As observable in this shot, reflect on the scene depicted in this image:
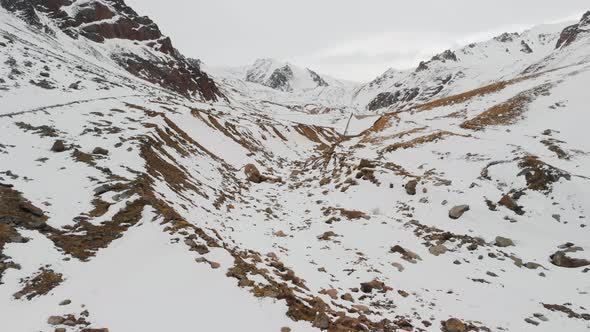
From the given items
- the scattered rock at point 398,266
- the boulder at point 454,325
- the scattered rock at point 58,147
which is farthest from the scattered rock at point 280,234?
the scattered rock at point 58,147

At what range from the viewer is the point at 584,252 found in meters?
15.7

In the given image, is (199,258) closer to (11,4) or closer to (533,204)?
(533,204)

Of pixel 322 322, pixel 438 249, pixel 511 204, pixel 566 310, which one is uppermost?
pixel 511 204

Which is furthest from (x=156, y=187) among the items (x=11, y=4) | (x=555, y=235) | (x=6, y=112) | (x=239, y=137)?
(x=11, y=4)

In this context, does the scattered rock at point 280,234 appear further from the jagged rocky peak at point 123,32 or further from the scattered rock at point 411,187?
the jagged rocky peak at point 123,32

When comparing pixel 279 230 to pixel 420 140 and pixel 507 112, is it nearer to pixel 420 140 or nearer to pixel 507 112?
pixel 420 140

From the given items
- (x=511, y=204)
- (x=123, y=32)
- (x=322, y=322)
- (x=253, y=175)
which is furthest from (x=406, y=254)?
(x=123, y=32)

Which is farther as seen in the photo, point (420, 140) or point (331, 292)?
point (420, 140)

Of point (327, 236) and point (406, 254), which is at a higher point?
point (406, 254)

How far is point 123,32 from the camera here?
146 metres

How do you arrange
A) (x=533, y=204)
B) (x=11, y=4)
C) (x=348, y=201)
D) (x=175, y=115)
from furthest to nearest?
(x=11, y=4)
(x=175, y=115)
(x=348, y=201)
(x=533, y=204)

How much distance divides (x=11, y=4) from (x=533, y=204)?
144 metres

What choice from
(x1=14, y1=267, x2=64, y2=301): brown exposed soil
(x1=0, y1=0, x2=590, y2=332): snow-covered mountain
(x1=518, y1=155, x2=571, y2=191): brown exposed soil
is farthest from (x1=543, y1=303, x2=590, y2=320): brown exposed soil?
(x1=14, y1=267, x2=64, y2=301): brown exposed soil

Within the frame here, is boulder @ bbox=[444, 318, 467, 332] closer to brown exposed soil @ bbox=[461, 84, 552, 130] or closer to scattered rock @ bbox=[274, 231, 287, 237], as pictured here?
scattered rock @ bbox=[274, 231, 287, 237]
